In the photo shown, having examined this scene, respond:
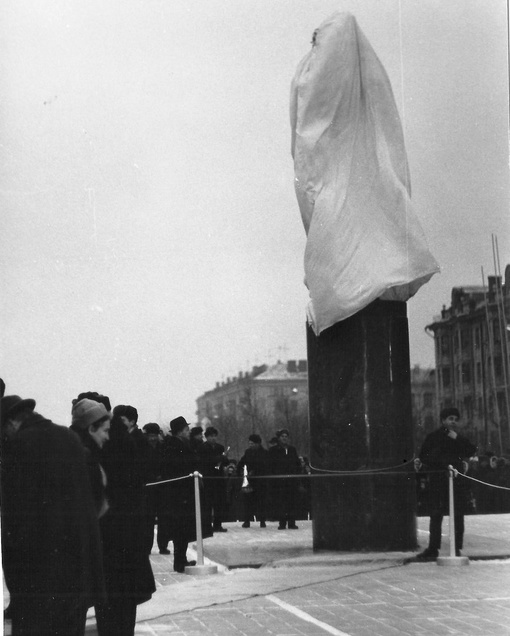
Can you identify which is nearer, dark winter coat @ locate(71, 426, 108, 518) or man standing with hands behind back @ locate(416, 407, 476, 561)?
dark winter coat @ locate(71, 426, 108, 518)

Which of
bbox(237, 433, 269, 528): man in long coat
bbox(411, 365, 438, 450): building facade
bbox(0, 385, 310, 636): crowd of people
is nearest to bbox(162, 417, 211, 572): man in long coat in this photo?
bbox(411, 365, 438, 450): building facade

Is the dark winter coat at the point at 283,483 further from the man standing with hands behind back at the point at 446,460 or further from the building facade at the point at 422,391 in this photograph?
the man standing with hands behind back at the point at 446,460

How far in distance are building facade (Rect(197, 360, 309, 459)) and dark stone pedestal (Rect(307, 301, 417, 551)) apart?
363 cm

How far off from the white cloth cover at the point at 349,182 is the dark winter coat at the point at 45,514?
6717 mm

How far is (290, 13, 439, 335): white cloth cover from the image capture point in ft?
41.1

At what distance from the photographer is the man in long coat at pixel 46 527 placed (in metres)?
5.98

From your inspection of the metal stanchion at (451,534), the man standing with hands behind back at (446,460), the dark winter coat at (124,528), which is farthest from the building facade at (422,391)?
the dark winter coat at (124,528)

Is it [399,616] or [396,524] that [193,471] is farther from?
[399,616]

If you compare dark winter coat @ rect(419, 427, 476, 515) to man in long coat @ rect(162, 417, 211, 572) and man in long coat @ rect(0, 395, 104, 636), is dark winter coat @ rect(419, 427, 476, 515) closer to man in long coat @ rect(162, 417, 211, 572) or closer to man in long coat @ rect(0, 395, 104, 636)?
man in long coat @ rect(162, 417, 211, 572)

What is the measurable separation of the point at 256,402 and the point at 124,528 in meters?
24.9

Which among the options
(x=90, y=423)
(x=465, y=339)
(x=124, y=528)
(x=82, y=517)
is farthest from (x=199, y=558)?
(x=465, y=339)

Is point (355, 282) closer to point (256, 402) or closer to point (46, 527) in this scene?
point (46, 527)

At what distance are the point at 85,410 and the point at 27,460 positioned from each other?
1.19 metres

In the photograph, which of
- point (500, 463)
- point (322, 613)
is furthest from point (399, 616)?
point (500, 463)
